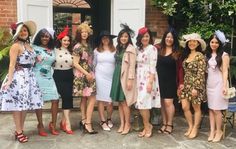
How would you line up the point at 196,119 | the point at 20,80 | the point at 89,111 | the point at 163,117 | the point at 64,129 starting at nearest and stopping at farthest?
1. the point at 20,80
2. the point at 196,119
3. the point at 89,111
4. the point at 64,129
5. the point at 163,117

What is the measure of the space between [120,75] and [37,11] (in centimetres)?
281

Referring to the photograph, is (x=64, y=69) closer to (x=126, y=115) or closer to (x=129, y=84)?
(x=129, y=84)

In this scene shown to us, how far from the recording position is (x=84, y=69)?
20.2 feet

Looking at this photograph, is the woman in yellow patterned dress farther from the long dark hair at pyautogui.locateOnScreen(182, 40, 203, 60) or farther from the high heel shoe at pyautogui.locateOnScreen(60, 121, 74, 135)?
the high heel shoe at pyautogui.locateOnScreen(60, 121, 74, 135)

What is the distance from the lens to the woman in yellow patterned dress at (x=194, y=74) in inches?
232

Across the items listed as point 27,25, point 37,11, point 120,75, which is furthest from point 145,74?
point 37,11

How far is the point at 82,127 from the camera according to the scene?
649 centimetres

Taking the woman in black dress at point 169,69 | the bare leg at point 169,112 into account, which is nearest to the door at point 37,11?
the woman in black dress at point 169,69

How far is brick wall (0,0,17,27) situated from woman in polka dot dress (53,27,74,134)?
2470 millimetres

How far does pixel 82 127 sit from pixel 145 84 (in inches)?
52.2

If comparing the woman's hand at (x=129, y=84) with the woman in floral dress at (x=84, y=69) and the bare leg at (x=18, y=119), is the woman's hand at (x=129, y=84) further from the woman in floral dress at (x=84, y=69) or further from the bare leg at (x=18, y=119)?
the bare leg at (x=18, y=119)

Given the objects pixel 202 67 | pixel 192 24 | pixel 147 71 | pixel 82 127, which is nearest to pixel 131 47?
pixel 147 71

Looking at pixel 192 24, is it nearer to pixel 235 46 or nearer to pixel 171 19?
pixel 171 19

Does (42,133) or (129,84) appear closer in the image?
Result: (129,84)
